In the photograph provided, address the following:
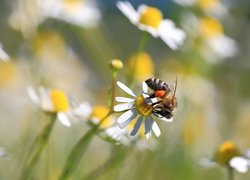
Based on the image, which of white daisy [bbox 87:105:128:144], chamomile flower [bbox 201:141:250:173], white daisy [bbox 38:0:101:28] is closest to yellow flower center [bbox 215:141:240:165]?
chamomile flower [bbox 201:141:250:173]

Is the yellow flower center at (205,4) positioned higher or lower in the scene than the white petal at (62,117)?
higher

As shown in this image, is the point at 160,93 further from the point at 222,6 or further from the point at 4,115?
the point at 222,6

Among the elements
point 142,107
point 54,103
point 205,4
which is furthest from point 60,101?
point 205,4

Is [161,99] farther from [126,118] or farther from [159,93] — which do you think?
[126,118]

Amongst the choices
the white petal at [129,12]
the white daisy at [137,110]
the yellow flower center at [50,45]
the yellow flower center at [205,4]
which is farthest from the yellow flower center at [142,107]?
the yellow flower center at [205,4]

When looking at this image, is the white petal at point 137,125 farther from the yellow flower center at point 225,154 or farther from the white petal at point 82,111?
the yellow flower center at point 225,154

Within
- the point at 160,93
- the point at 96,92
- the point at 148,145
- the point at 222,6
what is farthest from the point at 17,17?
the point at 222,6
